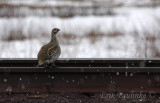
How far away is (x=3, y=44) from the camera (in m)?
15.0

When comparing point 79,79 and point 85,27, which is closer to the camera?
point 79,79

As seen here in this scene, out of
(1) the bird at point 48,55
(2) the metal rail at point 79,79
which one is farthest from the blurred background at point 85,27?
(1) the bird at point 48,55

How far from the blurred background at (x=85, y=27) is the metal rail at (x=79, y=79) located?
4.56 m

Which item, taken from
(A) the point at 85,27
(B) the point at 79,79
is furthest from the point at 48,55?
(A) the point at 85,27

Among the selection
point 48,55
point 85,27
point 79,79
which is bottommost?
point 79,79

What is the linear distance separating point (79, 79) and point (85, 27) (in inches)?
429

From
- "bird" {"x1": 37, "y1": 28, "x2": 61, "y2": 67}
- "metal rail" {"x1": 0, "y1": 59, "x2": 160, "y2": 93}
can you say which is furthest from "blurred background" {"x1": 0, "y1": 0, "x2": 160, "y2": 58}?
"bird" {"x1": 37, "y1": 28, "x2": 61, "y2": 67}

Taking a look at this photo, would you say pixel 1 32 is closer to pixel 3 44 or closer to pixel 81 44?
pixel 3 44

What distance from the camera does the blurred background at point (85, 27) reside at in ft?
45.4

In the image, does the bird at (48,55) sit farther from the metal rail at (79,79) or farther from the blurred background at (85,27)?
Result: the blurred background at (85,27)

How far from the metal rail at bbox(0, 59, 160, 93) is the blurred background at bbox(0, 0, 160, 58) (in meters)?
4.56

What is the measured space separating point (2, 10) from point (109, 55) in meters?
8.88

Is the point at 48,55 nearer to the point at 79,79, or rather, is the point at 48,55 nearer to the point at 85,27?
the point at 79,79

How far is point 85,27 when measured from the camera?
18.2 m
